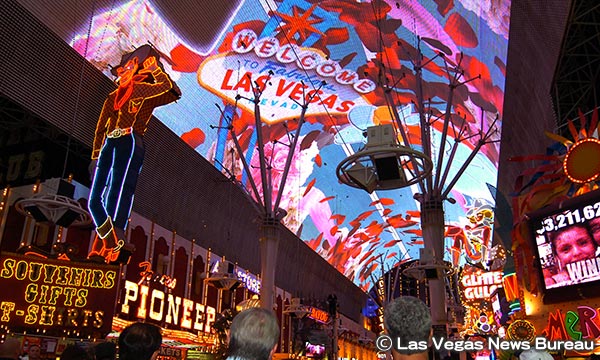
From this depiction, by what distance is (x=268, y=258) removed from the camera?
1584 cm

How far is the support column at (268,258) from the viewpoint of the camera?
15.3m

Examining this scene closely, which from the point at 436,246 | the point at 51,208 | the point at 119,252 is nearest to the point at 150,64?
the point at 119,252

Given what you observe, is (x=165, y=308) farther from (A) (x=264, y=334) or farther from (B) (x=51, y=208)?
(A) (x=264, y=334)

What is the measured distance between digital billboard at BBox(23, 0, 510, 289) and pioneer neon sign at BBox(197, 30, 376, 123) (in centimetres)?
5

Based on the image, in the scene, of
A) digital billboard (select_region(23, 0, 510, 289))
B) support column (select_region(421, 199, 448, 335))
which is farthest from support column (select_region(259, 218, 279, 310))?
support column (select_region(421, 199, 448, 335))

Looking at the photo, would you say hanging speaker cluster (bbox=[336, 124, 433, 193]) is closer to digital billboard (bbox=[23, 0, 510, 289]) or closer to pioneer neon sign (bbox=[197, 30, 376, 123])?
digital billboard (bbox=[23, 0, 510, 289])

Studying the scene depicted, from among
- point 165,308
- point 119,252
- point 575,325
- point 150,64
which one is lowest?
point 575,325

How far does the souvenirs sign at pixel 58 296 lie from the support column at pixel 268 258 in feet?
18.4

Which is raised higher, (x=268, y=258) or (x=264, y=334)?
(x=268, y=258)

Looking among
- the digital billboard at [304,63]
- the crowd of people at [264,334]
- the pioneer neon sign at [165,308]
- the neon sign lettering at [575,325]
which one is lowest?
the crowd of people at [264,334]

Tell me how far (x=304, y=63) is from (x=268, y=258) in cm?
852

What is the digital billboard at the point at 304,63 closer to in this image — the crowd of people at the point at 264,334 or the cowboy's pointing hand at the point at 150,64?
the cowboy's pointing hand at the point at 150,64

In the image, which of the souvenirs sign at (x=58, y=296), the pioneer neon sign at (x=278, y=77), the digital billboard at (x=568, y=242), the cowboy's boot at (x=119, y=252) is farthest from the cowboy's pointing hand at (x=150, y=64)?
the digital billboard at (x=568, y=242)

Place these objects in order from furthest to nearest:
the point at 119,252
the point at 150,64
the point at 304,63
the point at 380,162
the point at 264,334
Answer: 1. the point at 304,63
2. the point at 150,64
3. the point at 119,252
4. the point at 380,162
5. the point at 264,334
